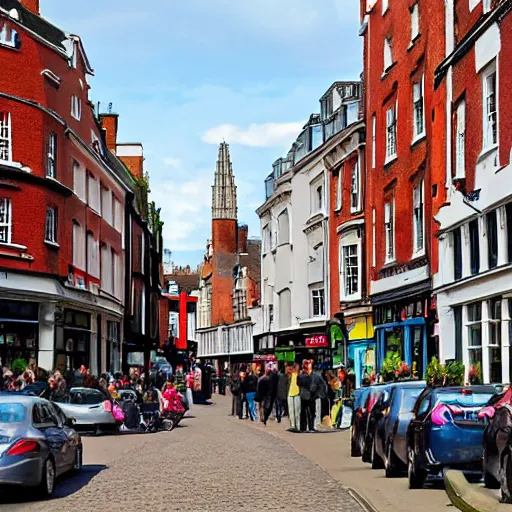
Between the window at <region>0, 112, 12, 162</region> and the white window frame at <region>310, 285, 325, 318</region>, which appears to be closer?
the window at <region>0, 112, 12, 162</region>

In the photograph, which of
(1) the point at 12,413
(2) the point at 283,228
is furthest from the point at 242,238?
(1) the point at 12,413

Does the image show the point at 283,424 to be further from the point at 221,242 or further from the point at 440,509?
the point at 221,242

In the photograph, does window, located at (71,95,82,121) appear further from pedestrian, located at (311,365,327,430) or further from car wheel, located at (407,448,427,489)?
car wheel, located at (407,448,427,489)

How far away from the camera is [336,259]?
48.4 m

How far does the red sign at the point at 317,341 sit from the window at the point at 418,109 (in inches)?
622

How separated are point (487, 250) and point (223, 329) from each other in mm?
76181

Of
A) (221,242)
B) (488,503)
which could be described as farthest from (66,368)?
(221,242)

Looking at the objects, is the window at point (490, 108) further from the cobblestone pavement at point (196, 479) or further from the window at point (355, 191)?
the window at point (355, 191)

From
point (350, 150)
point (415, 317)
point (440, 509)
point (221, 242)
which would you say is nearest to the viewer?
point (440, 509)

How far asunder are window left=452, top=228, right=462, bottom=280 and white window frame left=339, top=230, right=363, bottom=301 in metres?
13.5

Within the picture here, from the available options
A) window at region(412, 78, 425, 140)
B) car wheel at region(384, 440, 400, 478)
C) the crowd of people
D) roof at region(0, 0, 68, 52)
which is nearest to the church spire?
roof at region(0, 0, 68, 52)

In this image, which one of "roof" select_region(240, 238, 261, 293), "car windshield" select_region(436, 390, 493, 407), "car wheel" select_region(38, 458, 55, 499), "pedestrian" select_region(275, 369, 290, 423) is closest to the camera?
"car wheel" select_region(38, 458, 55, 499)

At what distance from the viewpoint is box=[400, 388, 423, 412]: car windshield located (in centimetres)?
1805

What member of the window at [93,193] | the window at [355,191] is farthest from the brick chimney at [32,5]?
the window at [355,191]
